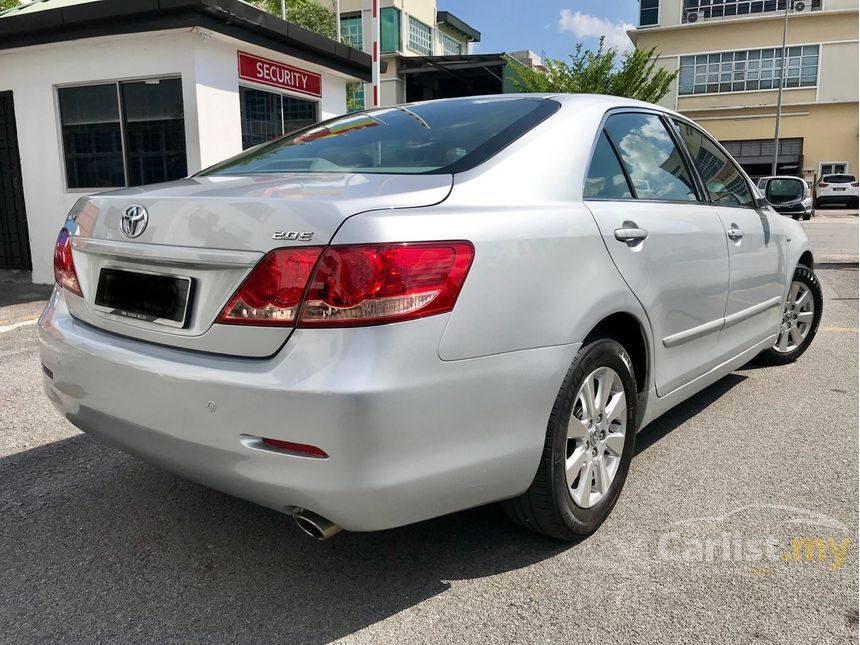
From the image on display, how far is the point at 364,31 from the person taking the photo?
32906mm

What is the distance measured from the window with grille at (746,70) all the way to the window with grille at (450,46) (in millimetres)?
13223

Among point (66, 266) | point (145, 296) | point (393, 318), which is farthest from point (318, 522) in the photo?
point (66, 266)

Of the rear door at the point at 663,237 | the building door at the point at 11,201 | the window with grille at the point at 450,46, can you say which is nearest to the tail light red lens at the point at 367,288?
the rear door at the point at 663,237

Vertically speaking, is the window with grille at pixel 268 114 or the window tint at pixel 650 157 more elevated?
the window with grille at pixel 268 114

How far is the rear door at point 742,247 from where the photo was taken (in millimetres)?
3572

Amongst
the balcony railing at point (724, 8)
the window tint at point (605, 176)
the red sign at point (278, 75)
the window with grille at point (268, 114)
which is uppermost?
the balcony railing at point (724, 8)

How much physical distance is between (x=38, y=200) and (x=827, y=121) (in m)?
41.9

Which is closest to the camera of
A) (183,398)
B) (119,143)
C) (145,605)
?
(183,398)

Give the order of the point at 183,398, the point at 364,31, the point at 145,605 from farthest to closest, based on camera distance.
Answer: the point at 364,31 → the point at 145,605 → the point at 183,398

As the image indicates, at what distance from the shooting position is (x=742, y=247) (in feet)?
12.0

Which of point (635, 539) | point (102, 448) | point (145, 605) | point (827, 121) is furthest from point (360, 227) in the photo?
point (827, 121)

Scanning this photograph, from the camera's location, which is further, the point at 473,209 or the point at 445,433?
the point at 473,209

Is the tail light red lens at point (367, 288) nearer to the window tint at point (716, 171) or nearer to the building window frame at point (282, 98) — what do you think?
the window tint at point (716, 171)

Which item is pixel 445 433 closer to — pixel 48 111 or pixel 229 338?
pixel 229 338
